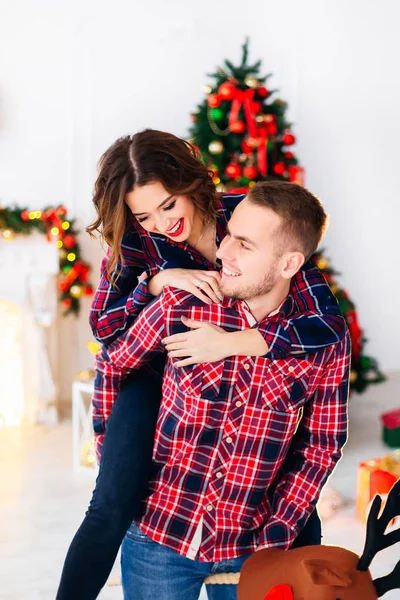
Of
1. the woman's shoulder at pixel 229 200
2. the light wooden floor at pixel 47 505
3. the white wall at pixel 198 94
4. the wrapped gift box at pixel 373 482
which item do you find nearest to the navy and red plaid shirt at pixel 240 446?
the woman's shoulder at pixel 229 200

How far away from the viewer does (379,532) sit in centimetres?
121

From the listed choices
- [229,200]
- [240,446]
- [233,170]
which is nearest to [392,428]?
→ [233,170]

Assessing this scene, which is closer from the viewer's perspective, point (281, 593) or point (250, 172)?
point (281, 593)

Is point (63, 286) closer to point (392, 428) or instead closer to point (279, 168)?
point (279, 168)

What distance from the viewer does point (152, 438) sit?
1.44m

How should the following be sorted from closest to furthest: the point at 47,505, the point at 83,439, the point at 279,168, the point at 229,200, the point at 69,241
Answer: the point at 229,200 → the point at 47,505 → the point at 83,439 → the point at 279,168 → the point at 69,241

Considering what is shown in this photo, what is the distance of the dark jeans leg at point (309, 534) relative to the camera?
1.46 m

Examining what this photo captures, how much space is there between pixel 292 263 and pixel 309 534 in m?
0.55

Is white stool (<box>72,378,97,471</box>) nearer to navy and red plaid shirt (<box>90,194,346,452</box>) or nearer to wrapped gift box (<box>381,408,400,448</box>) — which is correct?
wrapped gift box (<box>381,408,400,448</box>)

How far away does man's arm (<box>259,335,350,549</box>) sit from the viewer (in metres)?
1.39

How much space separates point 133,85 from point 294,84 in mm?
1010

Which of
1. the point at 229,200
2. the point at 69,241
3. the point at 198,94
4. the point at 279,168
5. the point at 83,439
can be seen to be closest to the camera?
the point at 229,200

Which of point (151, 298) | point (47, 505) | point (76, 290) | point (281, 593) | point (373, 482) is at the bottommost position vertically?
point (47, 505)

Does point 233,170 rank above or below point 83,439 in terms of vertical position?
above
